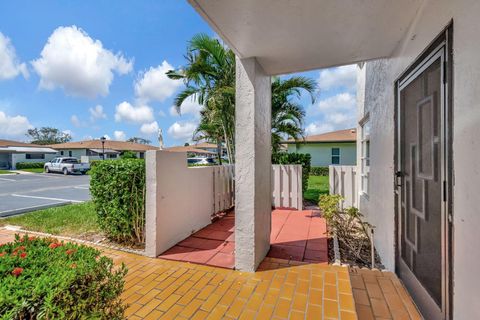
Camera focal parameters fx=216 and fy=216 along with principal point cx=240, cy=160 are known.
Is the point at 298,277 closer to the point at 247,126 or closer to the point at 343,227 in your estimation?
the point at 343,227

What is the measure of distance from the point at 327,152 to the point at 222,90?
15.7 metres

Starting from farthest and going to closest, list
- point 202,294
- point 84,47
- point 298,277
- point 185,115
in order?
1. point 84,47
2. point 185,115
3. point 298,277
4. point 202,294

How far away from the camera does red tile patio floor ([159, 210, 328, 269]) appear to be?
10.9 ft

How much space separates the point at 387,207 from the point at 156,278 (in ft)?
10.9

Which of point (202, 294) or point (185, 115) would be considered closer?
point (202, 294)

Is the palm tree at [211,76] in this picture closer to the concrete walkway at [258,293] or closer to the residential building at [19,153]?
the concrete walkway at [258,293]

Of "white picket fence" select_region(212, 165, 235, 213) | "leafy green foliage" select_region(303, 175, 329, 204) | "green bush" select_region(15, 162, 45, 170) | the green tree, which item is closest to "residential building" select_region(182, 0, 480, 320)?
"white picket fence" select_region(212, 165, 235, 213)

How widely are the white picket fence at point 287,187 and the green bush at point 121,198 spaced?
3793 mm

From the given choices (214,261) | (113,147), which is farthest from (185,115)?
(113,147)

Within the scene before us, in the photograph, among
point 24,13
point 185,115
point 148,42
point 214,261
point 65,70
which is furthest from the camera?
point 65,70

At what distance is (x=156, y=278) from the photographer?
9.14 feet

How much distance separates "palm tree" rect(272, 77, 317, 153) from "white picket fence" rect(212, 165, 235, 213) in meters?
2.68

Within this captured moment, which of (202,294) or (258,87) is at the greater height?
(258,87)

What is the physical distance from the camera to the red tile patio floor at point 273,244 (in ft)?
10.9
